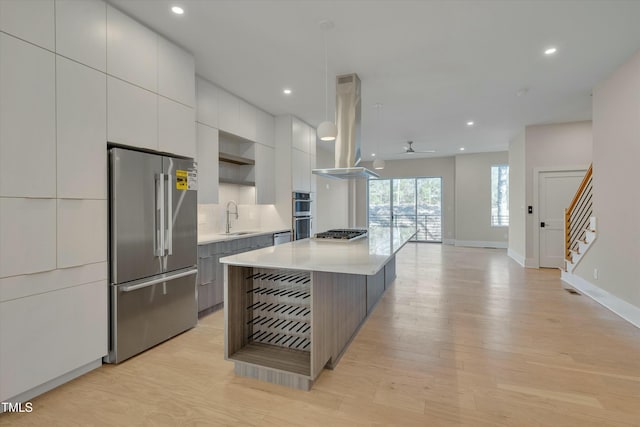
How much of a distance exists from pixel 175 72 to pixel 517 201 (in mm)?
7061

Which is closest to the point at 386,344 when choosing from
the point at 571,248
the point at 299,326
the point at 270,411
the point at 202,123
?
the point at 299,326

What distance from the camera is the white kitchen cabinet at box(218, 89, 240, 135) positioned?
4.09 m

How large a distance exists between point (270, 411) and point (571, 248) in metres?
6.02

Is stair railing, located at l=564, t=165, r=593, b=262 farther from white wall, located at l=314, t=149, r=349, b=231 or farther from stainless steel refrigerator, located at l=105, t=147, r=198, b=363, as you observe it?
stainless steel refrigerator, located at l=105, t=147, r=198, b=363

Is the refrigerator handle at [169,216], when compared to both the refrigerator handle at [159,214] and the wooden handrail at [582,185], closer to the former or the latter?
the refrigerator handle at [159,214]

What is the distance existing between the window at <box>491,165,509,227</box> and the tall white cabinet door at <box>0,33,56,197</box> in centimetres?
994

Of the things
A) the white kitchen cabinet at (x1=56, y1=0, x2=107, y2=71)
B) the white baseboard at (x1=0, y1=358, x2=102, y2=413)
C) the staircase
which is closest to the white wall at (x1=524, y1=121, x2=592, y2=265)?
the staircase

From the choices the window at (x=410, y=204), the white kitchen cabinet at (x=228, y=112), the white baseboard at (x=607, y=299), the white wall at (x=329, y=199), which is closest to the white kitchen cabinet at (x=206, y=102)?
the white kitchen cabinet at (x=228, y=112)

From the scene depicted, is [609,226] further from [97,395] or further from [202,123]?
[97,395]

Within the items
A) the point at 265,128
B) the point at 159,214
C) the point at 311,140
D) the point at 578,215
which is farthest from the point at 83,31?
the point at 578,215

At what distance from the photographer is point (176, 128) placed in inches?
118

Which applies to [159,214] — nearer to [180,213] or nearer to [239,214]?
[180,213]

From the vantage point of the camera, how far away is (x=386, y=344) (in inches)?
108

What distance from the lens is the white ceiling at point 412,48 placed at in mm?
2518
